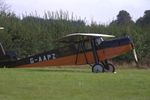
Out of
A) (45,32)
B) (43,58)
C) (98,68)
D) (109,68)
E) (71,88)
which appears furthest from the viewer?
(45,32)

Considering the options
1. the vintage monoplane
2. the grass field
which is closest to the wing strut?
the vintage monoplane

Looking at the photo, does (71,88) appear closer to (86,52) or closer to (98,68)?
(98,68)

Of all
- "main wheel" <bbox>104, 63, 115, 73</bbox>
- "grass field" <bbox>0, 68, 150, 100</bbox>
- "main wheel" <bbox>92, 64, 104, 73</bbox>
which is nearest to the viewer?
"grass field" <bbox>0, 68, 150, 100</bbox>

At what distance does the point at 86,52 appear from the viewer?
2984 centimetres

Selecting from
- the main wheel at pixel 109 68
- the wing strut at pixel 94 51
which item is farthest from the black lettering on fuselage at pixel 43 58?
the main wheel at pixel 109 68

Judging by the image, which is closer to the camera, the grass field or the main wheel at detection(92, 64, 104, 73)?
the grass field

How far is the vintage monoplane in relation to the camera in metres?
29.3

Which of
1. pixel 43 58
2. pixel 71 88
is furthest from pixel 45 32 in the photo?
pixel 71 88

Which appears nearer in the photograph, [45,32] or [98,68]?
[98,68]

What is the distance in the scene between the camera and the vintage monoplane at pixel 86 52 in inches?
1154

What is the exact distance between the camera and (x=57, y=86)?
1784 cm

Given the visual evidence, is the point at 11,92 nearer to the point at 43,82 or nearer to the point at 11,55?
the point at 43,82

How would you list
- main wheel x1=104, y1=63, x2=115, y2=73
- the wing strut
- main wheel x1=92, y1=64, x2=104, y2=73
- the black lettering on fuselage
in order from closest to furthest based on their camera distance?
main wheel x1=92, y1=64, x2=104, y2=73 → main wheel x1=104, y1=63, x2=115, y2=73 → the wing strut → the black lettering on fuselage

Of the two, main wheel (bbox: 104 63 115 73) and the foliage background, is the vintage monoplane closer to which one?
main wheel (bbox: 104 63 115 73)
